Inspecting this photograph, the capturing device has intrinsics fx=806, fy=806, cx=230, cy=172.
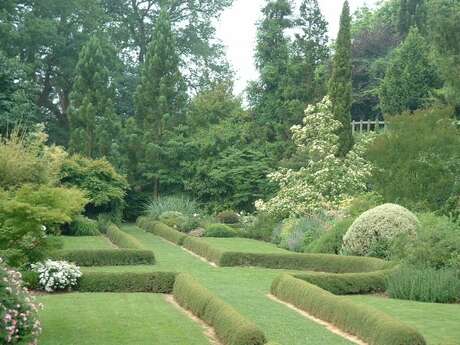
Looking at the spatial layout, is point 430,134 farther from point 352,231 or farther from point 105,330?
point 105,330

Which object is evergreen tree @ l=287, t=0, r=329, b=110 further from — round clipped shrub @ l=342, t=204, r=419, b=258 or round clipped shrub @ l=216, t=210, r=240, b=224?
round clipped shrub @ l=342, t=204, r=419, b=258

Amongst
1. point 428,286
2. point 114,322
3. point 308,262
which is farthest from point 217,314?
point 308,262

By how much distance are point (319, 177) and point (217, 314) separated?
17.5m

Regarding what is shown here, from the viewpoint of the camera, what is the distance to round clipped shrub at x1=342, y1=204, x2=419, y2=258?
20516mm

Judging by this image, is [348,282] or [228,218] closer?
[348,282]

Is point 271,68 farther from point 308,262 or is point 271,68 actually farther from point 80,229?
point 308,262

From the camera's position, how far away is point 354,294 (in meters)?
16.9

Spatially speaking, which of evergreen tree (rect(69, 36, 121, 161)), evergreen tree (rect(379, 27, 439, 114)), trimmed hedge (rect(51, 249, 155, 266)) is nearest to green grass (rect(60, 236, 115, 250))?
trimmed hedge (rect(51, 249, 155, 266))

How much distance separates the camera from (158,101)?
1679 inches

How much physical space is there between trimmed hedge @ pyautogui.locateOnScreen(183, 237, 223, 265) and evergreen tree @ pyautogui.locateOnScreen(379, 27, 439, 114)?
59.9 ft

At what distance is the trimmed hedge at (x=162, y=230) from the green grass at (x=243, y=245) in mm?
1026

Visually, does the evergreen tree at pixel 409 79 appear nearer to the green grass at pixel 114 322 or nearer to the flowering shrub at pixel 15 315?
the green grass at pixel 114 322

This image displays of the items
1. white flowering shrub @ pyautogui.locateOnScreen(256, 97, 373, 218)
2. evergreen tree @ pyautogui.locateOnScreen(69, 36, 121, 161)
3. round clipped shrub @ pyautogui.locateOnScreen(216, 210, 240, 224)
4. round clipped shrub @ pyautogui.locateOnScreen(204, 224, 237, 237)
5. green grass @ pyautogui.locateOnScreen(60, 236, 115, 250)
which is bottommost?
green grass @ pyautogui.locateOnScreen(60, 236, 115, 250)

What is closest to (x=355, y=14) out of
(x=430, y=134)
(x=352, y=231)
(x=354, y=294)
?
(x=430, y=134)
